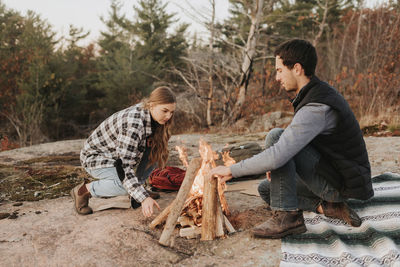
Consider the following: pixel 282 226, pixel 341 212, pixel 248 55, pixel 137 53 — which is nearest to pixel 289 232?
pixel 282 226

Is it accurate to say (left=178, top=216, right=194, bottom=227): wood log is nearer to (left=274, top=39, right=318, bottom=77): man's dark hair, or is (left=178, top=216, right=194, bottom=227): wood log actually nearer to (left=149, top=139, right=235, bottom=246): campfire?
(left=149, top=139, right=235, bottom=246): campfire

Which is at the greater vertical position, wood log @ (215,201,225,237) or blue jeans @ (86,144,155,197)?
blue jeans @ (86,144,155,197)

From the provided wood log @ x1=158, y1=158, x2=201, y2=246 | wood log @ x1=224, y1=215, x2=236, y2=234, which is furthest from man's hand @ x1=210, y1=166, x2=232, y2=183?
wood log @ x1=224, y1=215, x2=236, y2=234

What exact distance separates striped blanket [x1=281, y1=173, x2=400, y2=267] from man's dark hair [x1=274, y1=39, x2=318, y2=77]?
4.03 ft

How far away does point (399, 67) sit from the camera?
24.7ft

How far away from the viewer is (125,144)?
2504 millimetres

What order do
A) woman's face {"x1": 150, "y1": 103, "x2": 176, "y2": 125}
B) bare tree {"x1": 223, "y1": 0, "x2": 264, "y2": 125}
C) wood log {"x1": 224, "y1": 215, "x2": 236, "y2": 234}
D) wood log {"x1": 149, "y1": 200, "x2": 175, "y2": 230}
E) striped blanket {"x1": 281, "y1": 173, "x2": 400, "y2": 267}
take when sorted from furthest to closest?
bare tree {"x1": 223, "y1": 0, "x2": 264, "y2": 125}, woman's face {"x1": 150, "y1": 103, "x2": 176, "y2": 125}, wood log {"x1": 149, "y1": 200, "x2": 175, "y2": 230}, wood log {"x1": 224, "y1": 215, "x2": 236, "y2": 234}, striped blanket {"x1": 281, "y1": 173, "x2": 400, "y2": 267}

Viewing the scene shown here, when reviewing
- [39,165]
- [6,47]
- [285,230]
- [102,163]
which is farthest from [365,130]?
[6,47]

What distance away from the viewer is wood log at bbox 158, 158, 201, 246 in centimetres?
214

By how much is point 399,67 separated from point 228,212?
7423 mm

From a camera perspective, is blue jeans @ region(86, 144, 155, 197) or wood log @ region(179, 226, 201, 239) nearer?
wood log @ region(179, 226, 201, 239)

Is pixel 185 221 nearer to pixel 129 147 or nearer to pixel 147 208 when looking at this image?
pixel 147 208

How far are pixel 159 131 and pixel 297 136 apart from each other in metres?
1.42

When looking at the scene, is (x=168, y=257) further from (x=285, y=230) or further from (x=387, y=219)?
(x=387, y=219)
